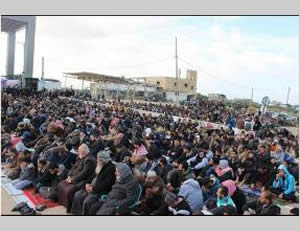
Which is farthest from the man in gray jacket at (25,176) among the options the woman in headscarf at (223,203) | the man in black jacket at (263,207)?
the man in black jacket at (263,207)

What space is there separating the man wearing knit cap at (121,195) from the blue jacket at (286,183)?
351 cm

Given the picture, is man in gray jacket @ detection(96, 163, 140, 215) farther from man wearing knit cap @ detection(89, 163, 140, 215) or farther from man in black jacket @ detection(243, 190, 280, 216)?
man in black jacket @ detection(243, 190, 280, 216)

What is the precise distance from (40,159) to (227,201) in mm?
3538

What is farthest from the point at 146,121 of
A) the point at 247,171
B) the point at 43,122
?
the point at 247,171

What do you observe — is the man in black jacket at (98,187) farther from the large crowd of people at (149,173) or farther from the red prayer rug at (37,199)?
the red prayer rug at (37,199)

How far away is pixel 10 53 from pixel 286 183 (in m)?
32.0

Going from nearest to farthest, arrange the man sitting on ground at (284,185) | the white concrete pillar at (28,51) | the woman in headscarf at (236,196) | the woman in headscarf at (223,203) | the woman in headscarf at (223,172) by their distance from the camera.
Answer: the woman in headscarf at (223,203)
the woman in headscarf at (236,196)
the woman in headscarf at (223,172)
the man sitting on ground at (284,185)
the white concrete pillar at (28,51)

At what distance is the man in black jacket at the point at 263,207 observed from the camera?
5.32 meters

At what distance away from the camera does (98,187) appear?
17.7ft

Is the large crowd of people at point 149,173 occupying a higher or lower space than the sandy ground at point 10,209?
higher

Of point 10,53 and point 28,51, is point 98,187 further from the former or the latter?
point 10,53

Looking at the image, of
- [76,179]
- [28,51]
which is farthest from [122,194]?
[28,51]

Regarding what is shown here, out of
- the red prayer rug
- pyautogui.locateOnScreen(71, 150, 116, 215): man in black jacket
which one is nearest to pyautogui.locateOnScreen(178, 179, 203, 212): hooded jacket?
pyautogui.locateOnScreen(71, 150, 116, 215): man in black jacket

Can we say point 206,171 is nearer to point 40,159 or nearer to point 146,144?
point 146,144
